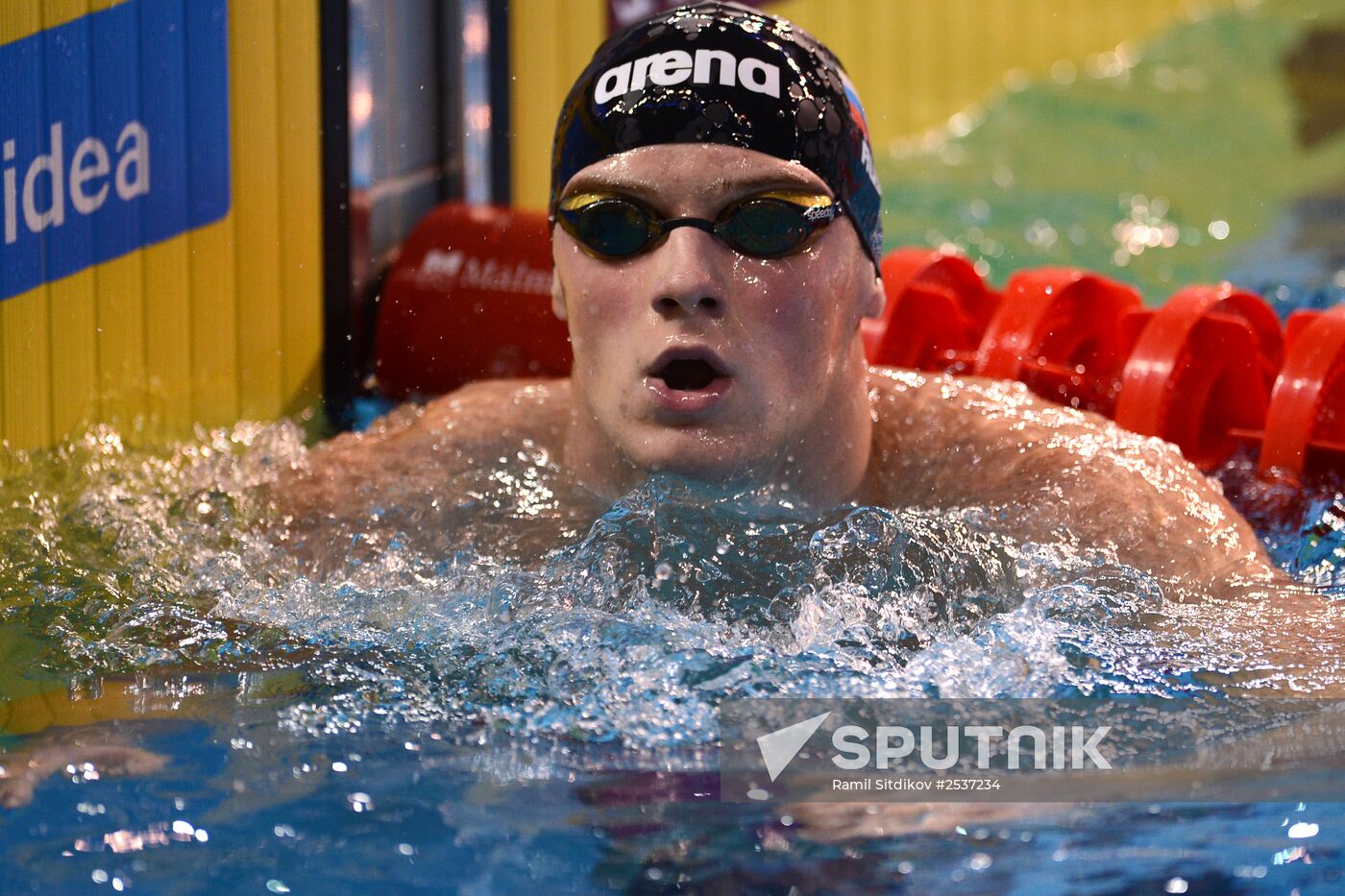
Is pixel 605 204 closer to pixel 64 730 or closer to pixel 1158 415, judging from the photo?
pixel 64 730

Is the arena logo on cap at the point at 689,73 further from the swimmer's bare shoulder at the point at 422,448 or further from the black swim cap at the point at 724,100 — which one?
the swimmer's bare shoulder at the point at 422,448

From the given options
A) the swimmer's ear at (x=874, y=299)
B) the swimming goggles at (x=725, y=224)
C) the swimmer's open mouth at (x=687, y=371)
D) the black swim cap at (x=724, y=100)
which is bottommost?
the swimmer's open mouth at (x=687, y=371)

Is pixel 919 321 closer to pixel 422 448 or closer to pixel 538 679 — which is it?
pixel 422 448

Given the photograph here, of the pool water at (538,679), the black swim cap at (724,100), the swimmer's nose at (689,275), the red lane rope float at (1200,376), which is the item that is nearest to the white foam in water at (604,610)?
the pool water at (538,679)

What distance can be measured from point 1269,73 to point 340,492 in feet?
17.4

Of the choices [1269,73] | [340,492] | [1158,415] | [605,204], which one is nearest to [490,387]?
[340,492]

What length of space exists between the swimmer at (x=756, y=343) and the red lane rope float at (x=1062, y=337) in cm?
42

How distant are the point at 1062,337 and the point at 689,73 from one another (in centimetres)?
106

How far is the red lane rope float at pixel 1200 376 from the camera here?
2.51 m

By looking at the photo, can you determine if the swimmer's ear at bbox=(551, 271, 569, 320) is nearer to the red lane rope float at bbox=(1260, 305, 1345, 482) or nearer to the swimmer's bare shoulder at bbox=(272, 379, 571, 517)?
the swimmer's bare shoulder at bbox=(272, 379, 571, 517)

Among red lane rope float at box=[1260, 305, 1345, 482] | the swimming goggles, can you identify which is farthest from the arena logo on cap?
red lane rope float at box=[1260, 305, 1345, 482]

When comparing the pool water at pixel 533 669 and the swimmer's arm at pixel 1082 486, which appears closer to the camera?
the pool water at pixel 533 669

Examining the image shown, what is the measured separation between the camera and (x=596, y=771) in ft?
5.04

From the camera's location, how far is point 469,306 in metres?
3.21
